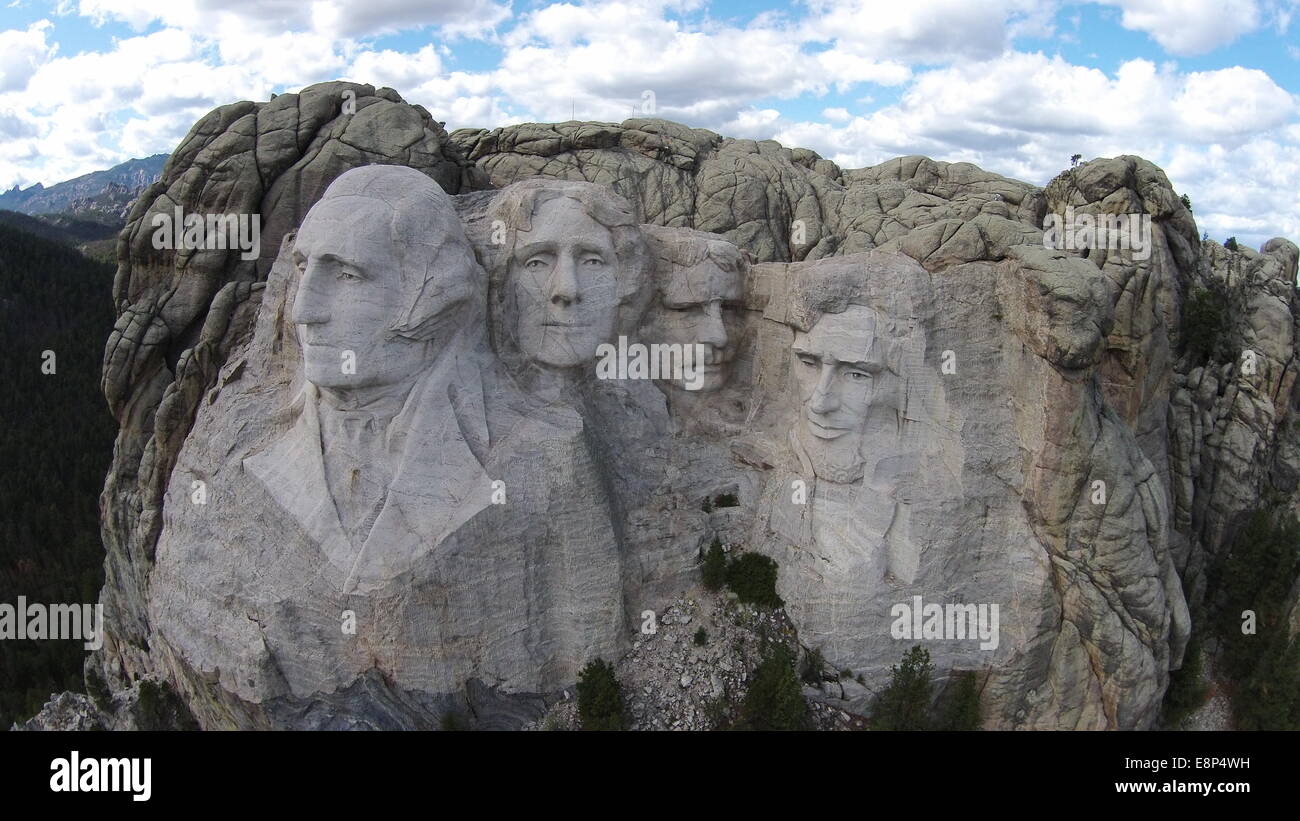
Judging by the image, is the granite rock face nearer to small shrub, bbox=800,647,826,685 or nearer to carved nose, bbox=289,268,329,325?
carved nose, bbox=289,268,329,325

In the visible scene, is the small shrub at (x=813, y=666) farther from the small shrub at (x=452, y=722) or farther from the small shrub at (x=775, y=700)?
the small shrub at (x=452, y=722)

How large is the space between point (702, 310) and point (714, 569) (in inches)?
184

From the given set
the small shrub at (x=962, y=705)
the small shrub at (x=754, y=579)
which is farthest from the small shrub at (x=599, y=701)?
the small shrub at (x=962, y=705)

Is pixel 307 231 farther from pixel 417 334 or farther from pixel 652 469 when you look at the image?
pixel 652 469

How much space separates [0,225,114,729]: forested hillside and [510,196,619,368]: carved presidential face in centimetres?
1486

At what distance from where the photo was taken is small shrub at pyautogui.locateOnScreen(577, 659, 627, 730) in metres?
13.9

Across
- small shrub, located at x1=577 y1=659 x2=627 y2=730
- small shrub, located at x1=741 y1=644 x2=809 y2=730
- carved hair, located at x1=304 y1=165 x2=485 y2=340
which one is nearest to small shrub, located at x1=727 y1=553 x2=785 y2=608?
small shrub, located at x1=741 y1=644 x2=809 y2=730

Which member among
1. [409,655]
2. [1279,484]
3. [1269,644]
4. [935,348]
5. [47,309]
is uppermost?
[47,309]

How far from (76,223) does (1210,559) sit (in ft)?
620

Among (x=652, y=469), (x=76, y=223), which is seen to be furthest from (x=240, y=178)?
(x=76, y=223)

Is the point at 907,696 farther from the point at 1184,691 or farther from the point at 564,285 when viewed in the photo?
the point at 1184,691

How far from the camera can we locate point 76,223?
164500 mm

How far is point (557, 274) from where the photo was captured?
14961 mm

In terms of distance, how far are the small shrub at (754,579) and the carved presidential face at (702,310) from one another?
10.9ft
